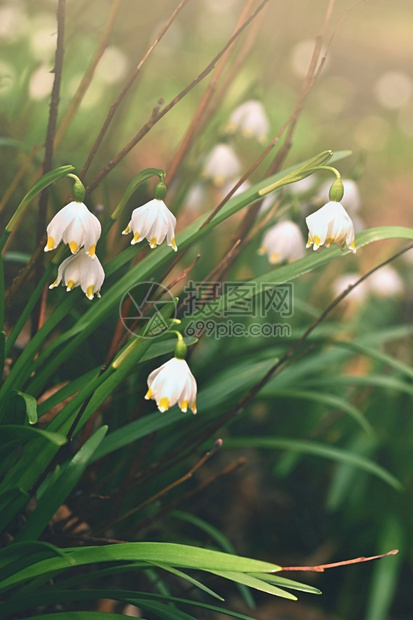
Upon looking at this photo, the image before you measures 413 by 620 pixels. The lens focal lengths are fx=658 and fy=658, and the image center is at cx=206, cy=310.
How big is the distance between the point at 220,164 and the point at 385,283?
0.83 meters

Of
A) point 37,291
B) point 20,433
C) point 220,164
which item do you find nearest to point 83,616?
point 20,433

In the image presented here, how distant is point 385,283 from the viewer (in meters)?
2.19

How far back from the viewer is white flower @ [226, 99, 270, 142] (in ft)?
5.32

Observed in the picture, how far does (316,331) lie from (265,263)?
30 centimetres

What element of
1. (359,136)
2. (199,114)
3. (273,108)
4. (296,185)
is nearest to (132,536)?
(199,114)

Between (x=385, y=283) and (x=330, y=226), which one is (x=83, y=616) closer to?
(x=330, y=226)

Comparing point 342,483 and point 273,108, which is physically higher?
point 273,108

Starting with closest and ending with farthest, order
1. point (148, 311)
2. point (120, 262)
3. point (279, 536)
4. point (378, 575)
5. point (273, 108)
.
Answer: point (120, 262)
point (148, 311)
point (378, 575)
point (279, 536)
point (273, 108)

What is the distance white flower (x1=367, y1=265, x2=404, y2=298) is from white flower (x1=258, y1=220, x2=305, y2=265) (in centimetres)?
93

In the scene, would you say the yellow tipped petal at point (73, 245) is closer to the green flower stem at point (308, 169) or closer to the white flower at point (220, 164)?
the green flower stem at point (308, 169)

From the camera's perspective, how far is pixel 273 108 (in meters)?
4.79

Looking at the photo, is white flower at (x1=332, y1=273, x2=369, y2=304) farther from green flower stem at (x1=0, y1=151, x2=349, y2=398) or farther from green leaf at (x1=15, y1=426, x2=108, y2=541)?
green leaf at (x1=15, y1=426, x2=108, y2=541)

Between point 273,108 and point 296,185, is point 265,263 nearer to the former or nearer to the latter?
point 296,185

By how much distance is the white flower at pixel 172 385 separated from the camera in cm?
90
